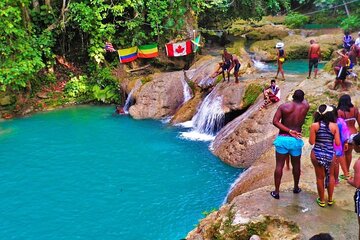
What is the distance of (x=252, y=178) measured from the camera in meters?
9.65

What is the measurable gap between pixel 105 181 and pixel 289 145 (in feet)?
23.5

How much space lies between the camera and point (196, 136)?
15.6 m

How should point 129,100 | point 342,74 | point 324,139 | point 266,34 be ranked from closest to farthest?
point 324,139 < point 342,74 < point 129,100 < point 266,34

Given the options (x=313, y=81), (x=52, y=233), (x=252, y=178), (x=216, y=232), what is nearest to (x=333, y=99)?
(x=313, y=81)

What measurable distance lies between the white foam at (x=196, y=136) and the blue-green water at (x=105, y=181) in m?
0.40

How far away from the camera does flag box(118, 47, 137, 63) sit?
2184cm

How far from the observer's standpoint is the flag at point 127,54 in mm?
21844

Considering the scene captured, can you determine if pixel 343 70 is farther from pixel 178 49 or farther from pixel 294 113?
pixel 178 49

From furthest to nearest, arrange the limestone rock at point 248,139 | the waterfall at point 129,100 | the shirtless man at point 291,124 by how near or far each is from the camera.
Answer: the waterfall at point 129,100 < the limestone rock at point 248,139 < the shirtless man at point 291,124

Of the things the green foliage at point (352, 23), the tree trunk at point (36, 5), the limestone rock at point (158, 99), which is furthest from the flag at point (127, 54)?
the green foliage at point (352, 23)

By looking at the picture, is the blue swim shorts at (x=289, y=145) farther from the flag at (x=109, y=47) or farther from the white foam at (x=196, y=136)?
the flag at (x=109, y=47)

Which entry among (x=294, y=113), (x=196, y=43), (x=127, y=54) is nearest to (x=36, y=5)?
(x=127, y=54)

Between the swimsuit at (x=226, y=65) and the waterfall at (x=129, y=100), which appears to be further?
the waterfall at (x=129, y=100)

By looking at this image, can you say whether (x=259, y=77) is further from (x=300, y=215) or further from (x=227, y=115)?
(x=300, y=215)
